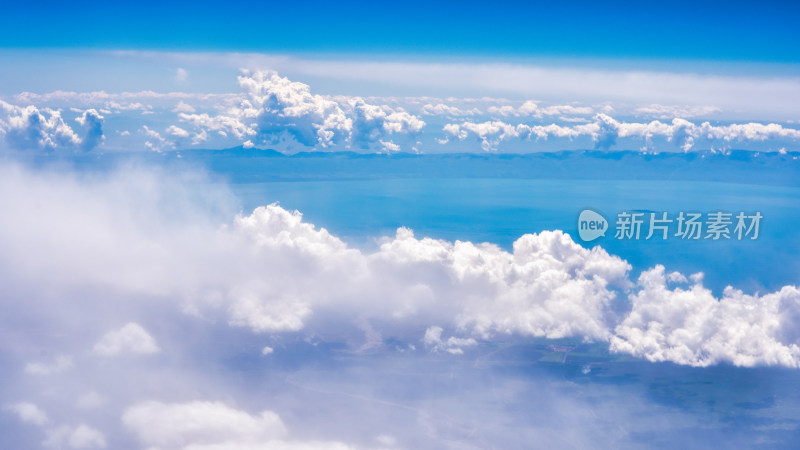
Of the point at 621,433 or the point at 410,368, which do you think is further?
the point at 410,368

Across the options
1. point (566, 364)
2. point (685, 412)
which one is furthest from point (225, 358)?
point (685, 412)

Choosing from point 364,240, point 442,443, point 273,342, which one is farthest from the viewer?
point 364,240

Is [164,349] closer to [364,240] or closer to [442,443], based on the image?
Answer: [442,443]

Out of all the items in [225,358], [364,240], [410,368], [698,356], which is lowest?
[698,356]

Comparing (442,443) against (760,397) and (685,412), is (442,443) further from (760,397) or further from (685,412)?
(760,397)

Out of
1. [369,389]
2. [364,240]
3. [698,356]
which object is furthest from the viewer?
[364,240]

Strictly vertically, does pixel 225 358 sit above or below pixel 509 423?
above

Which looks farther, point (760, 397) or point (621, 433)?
point (760, 397)

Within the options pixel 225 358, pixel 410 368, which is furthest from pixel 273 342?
pixel 410 368

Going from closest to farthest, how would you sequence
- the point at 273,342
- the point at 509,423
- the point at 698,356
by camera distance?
the point at 509,423 → the point at 698,356 → the point at 273,342
